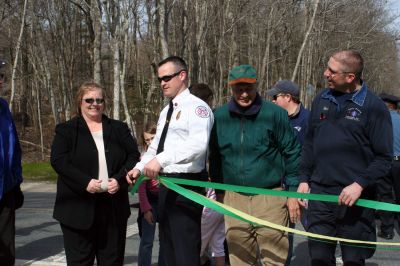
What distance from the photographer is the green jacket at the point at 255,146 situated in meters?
4.05

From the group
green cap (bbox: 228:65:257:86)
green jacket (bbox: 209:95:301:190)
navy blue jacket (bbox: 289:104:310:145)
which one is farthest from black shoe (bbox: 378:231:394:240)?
green cap (bbox: 228:65:257:86)

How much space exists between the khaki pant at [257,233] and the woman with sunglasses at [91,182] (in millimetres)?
931

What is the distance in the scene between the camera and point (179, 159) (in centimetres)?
354

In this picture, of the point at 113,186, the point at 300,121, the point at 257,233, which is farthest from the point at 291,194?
the point at 300,121

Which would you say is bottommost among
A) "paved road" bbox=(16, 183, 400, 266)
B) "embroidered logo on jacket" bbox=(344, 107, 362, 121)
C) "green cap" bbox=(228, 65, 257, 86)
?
"paved road" bbox=(16, 183, 400, 266)

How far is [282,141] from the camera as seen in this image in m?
4.15

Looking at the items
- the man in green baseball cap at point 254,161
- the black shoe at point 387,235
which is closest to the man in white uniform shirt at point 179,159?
the man in green baseball cap at point 254,161

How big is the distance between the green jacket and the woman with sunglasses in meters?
0.82

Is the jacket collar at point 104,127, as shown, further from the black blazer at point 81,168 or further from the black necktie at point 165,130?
the black necktie at point 165,130

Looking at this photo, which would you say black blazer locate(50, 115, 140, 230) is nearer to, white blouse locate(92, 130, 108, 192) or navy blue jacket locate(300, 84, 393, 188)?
white blouse locate(92, 130, 108, 192)

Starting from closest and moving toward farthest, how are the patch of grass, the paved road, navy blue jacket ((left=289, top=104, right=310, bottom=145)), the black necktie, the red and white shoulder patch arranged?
1. the red and white shoulder patch
2. the black necktie
3. navy blue jacket ((left=289, top=104, right=310, bottom=145))
4. the paved road
5. the patch of grass

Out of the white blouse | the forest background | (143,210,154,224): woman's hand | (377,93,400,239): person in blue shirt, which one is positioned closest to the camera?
the white blouse

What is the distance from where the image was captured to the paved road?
5910 mm

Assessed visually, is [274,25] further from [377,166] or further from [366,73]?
[377,166]
